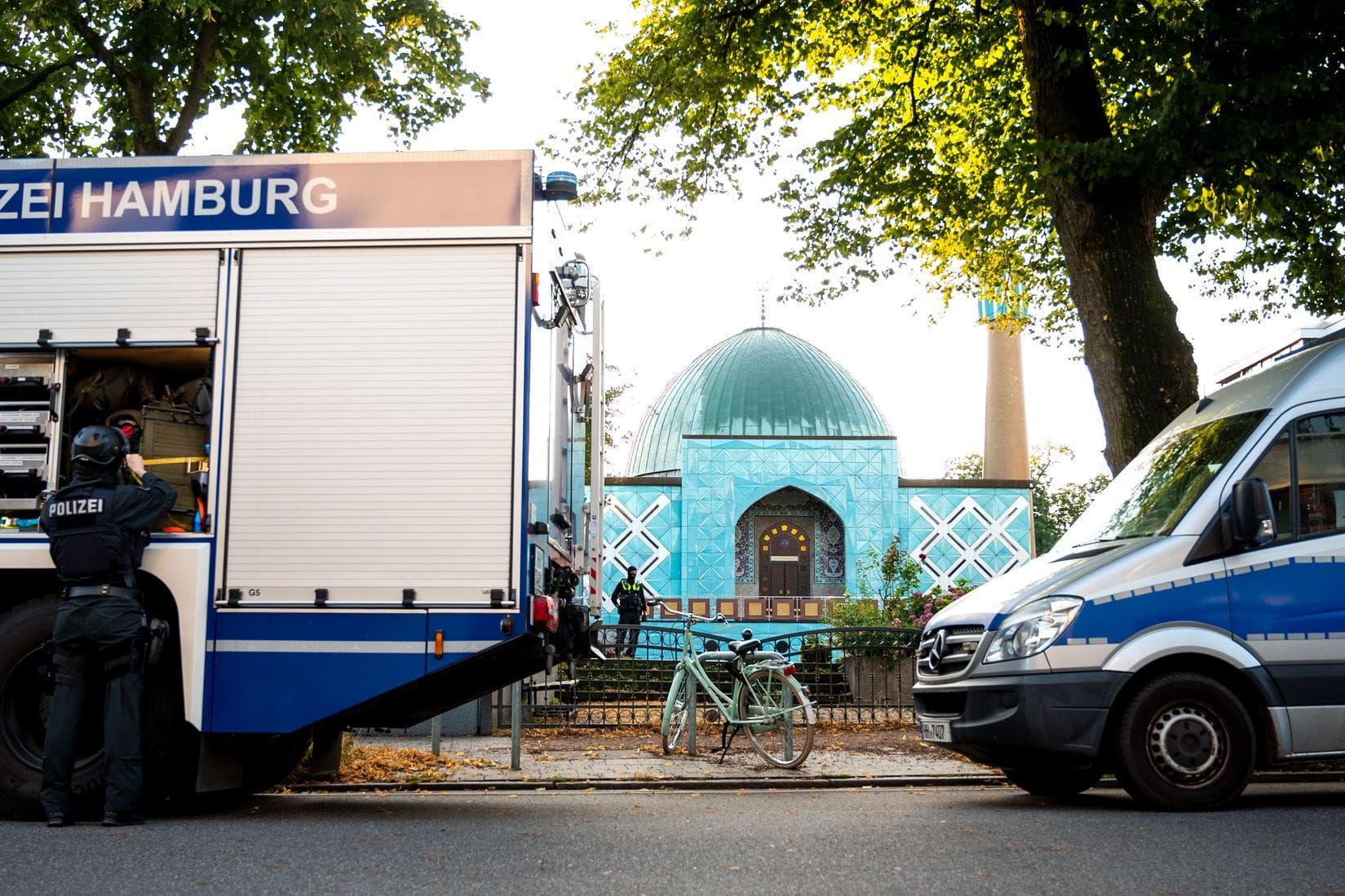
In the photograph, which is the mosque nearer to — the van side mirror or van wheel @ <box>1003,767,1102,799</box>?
van wheel @ <box>1003,767,1102,799</box>

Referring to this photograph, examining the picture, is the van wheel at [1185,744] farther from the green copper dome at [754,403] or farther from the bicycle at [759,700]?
the green copper dome at [754,403]

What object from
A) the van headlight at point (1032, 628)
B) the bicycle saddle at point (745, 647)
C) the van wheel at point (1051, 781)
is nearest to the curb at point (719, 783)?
the van wheel at point (1051, 781)

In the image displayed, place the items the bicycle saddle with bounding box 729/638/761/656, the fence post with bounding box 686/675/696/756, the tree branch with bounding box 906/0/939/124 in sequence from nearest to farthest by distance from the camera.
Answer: the bicycle saddle with bounding box 729/638/761/656 → the fence post with bounding box 686/675/696/756 → the tree branch with bounding box 906/0/939/124

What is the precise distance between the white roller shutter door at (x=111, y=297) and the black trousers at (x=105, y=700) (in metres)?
1.67

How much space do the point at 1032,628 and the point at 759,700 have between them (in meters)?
3.43

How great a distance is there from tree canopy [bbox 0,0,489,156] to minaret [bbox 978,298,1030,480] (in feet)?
112

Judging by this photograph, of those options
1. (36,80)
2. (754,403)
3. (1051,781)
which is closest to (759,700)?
(1051,781)

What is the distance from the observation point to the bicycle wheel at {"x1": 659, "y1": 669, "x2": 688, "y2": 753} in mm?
11432

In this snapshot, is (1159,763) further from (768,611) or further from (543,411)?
(768,611)

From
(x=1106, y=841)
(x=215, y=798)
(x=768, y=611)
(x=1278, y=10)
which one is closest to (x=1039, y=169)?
(x=1278, y=10)

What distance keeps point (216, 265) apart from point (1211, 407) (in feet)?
20.0

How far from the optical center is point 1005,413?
50.2 meters

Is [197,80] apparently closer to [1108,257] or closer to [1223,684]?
[1108,257]

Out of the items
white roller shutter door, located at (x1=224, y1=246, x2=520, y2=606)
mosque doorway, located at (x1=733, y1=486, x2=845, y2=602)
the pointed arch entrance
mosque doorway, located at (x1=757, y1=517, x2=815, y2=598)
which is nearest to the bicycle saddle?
white roller shutter door, located at (x1=224, y1=246, x2=520, y2=606)
